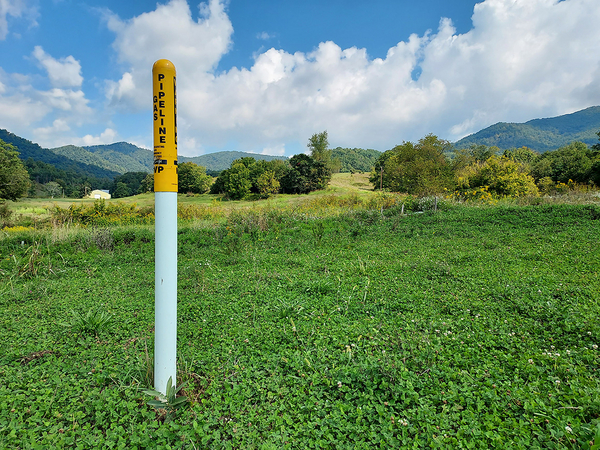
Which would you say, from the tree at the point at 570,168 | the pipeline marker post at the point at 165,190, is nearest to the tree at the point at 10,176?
the pipeline marker post at the point at 165,190

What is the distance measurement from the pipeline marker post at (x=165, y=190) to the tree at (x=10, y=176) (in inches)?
1376

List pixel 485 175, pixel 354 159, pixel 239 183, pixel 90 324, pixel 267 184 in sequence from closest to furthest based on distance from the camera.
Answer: pixel 90 324 < pixel 485 175 < pixel 267 184 < pixel 239 183 < pixel 354 159

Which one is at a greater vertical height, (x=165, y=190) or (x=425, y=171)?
(x=425, y=171)

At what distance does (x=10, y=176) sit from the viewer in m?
26.0

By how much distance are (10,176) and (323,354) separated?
36.2 meters

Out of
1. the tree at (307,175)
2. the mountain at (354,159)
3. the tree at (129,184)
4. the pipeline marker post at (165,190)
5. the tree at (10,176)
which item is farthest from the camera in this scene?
the mountain at (354,159)

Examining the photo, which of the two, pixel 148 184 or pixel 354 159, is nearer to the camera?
pixel 148 184

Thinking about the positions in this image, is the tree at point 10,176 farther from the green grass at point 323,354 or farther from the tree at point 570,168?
the tree at point 570,168

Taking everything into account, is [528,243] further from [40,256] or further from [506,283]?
[40,256]

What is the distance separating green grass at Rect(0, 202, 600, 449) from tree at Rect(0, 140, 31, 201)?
29.4 meters

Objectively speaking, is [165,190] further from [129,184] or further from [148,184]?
[129,184]

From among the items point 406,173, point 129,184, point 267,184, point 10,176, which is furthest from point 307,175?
point 129,184

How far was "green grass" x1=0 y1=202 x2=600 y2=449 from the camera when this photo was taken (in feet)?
6.09

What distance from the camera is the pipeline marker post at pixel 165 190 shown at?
1.96m
